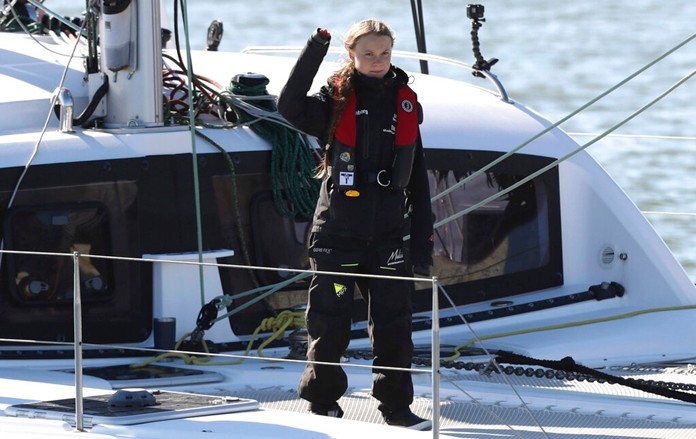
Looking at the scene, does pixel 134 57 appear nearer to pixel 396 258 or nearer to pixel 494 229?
pixel 396 258

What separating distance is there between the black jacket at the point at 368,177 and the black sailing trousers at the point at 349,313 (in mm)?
54

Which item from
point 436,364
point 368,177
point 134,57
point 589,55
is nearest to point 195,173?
point 134,57

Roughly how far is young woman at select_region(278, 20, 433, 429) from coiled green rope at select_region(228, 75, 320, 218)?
1.06 m

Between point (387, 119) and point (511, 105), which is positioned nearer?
point (387, 119)

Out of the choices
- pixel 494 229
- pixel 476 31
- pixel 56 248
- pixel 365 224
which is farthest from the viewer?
pixel 476 31

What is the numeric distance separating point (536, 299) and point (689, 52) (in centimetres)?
1544

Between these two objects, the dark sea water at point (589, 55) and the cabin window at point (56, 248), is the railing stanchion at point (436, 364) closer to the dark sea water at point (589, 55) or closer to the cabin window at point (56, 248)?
the cabin window at point (56, 248)

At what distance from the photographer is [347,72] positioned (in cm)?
540

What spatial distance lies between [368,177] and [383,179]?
5 cm

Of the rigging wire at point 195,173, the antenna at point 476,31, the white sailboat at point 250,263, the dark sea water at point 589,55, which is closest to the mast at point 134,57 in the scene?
the white sailboat at point 250,263

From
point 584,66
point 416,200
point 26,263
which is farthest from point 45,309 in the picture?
point 584,66

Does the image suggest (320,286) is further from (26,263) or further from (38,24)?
(38,24)

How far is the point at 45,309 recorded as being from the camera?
20.3ft

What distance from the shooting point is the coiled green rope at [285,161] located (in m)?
6.52
